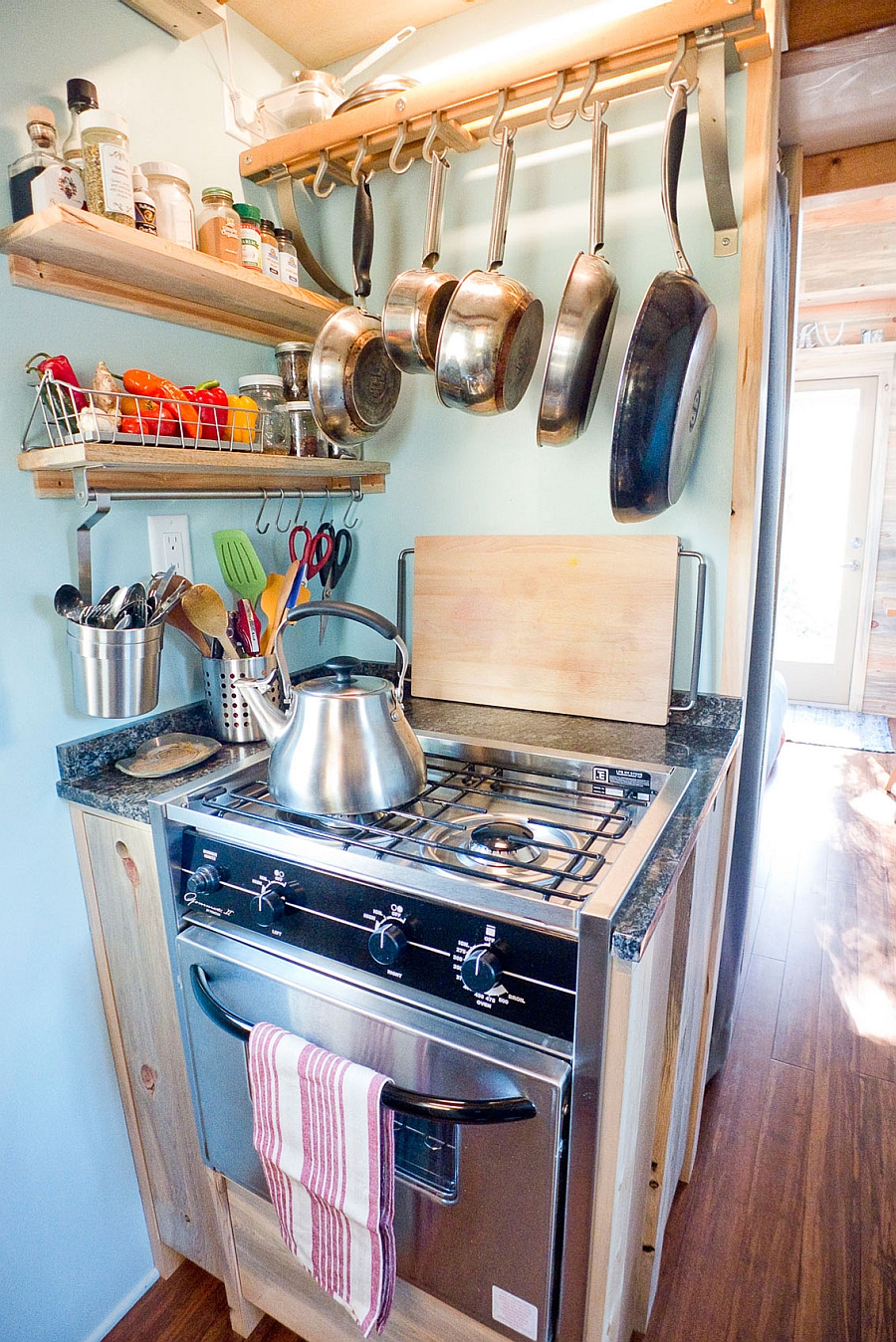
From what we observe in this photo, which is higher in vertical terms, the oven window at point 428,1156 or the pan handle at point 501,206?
the pan handle at point 501,206

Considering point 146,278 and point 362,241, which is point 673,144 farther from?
point 146,278

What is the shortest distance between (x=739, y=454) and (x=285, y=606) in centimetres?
85

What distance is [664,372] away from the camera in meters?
1.06

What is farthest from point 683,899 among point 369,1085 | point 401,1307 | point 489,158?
point 489,158

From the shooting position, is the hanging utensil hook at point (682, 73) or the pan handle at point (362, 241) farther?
the pan handle at point (362, 241)

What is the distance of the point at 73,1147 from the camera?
1192 mm

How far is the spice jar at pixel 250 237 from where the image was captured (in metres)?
1.19

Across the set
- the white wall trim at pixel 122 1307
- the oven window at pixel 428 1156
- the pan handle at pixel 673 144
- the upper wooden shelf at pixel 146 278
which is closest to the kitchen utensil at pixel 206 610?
the upper wooden shelf at pixel 146 278

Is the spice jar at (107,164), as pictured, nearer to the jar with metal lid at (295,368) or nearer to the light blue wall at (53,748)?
the light blue wall at (53,748)

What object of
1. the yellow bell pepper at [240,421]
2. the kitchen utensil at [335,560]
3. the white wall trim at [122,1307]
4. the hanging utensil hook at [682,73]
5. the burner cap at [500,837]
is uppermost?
the hanging utensil hook at [682,73]

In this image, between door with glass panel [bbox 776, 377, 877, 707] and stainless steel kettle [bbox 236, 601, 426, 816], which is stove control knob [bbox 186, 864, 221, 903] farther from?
door with glass panel [bbox 776, 377, 877, 707]

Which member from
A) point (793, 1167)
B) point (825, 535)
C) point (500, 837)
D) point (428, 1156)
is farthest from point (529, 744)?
point (825, 535)

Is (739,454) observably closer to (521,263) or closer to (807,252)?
(521,263)

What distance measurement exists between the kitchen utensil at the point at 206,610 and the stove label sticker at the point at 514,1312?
99 centimetres
